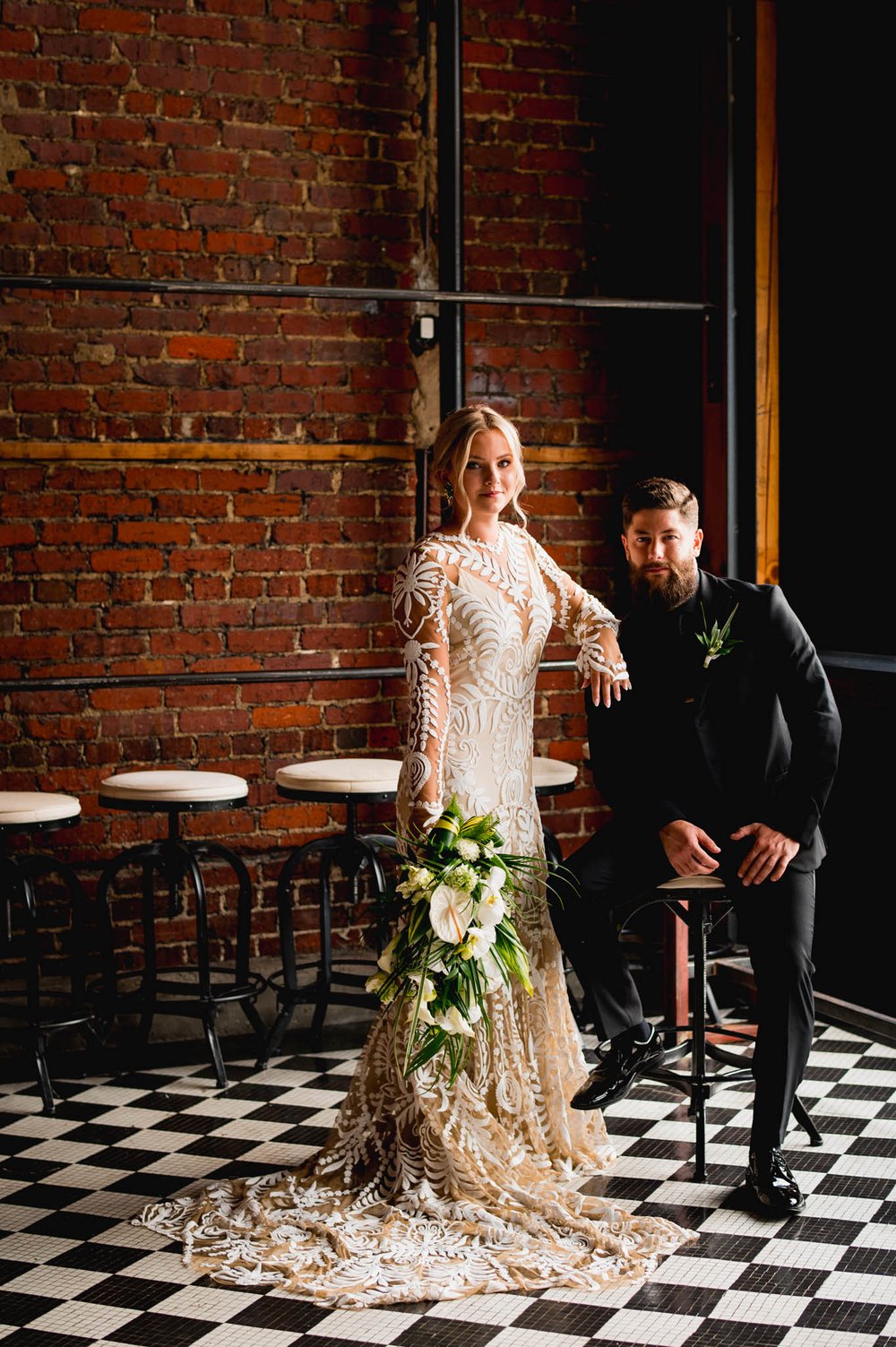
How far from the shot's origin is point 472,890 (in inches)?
134

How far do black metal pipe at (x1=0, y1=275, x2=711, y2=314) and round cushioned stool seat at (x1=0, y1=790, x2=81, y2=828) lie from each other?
1.55 meters

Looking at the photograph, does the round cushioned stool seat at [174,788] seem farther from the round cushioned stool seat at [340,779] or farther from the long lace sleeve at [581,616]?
the long lace sleeve at [581,616]

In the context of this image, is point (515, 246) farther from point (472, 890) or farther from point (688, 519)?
point (472, 890)

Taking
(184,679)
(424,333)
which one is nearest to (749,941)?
(184,679)

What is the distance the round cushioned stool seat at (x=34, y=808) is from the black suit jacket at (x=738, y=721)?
5.25ft

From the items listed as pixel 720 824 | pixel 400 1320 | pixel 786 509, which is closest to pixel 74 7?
pixel 786 509

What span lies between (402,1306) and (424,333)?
3.60 m

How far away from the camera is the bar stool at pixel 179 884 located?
473 cm

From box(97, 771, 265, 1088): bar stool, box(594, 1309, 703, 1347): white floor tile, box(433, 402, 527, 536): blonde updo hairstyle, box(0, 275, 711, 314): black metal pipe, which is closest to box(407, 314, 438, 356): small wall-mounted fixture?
box(0, 275, 711, 314): black metal pipe

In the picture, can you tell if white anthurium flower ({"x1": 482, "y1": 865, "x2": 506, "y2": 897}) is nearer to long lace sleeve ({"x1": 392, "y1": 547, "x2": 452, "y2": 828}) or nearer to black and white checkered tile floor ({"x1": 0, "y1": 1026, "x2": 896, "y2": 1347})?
long lace sleeve ({"x1": 392, "y1": 547, "x2": 452, "y2": 828})

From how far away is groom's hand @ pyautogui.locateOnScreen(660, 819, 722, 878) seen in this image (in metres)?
3.93

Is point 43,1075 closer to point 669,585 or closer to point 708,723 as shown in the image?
point 708,723

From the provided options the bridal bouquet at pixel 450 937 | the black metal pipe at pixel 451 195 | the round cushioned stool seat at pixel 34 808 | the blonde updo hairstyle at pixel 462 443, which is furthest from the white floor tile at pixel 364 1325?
the black metal pipe at pixel 451 195

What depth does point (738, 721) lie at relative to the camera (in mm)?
4070
